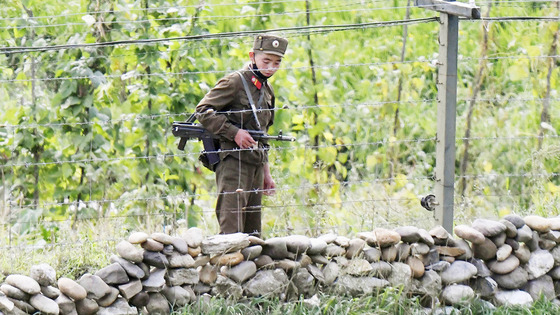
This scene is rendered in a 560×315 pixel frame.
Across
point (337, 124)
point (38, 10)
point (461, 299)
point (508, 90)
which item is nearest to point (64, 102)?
point (38, 10)

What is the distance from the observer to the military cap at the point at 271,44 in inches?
252

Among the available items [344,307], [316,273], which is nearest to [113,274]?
[316,273]

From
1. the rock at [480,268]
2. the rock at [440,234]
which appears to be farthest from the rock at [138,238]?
the rock at [480,268]

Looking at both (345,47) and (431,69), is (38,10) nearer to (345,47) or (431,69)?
(345,47)

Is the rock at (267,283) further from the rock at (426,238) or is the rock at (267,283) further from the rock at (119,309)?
the rock at (426,238)

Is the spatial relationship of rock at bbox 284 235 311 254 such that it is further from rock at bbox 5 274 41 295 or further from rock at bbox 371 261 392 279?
rock at bbox 5 274 41 295

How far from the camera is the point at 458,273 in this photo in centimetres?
614

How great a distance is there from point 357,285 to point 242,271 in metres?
0.72

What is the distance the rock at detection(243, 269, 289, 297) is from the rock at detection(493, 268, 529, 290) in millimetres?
1434

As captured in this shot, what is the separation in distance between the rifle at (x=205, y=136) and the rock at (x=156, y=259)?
3.19 ft

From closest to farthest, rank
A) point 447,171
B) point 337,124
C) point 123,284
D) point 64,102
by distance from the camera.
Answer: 1. point 123,284
2. point 447,171
3. point 64,102
4. point 337,124

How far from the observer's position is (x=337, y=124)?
994 centimetres

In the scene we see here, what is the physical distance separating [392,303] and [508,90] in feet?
21.7

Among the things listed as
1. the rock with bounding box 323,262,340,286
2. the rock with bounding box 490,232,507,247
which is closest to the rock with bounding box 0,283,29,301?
the rock with bounding box 323,262,340,286
